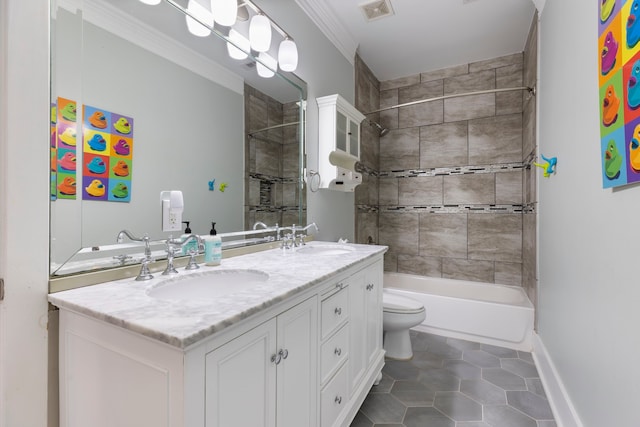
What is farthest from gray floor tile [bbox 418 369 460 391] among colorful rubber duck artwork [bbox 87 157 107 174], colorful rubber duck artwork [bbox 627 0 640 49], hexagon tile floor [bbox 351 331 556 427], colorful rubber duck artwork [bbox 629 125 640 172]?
colorful rubber duck artwork [bbox 87 157 107 174]

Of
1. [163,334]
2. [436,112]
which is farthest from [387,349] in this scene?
[436,112]

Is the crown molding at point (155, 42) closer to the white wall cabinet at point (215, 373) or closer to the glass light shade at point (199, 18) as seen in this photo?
the glass light shade at point (199, 18)

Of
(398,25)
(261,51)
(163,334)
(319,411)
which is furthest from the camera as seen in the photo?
(398,25)

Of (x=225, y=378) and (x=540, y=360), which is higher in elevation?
(x=225, y=378)

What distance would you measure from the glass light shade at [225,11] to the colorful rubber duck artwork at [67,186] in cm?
103

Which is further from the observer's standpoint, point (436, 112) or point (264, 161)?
point (436, 112)

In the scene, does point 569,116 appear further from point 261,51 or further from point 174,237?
point 174,237

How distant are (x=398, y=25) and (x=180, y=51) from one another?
6.60 ft

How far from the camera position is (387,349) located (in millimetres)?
2340

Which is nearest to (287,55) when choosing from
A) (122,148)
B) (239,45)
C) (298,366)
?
(239,45)

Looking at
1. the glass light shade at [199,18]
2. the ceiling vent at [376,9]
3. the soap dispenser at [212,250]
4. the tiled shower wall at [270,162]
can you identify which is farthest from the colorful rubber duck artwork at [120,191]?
the ceiling vent at [376,9]

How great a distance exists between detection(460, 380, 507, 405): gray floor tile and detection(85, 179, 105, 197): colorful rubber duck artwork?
2.22 m

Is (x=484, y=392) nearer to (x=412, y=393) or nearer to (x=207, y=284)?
(x=412, y=393)

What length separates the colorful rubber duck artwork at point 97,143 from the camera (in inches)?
40.9
